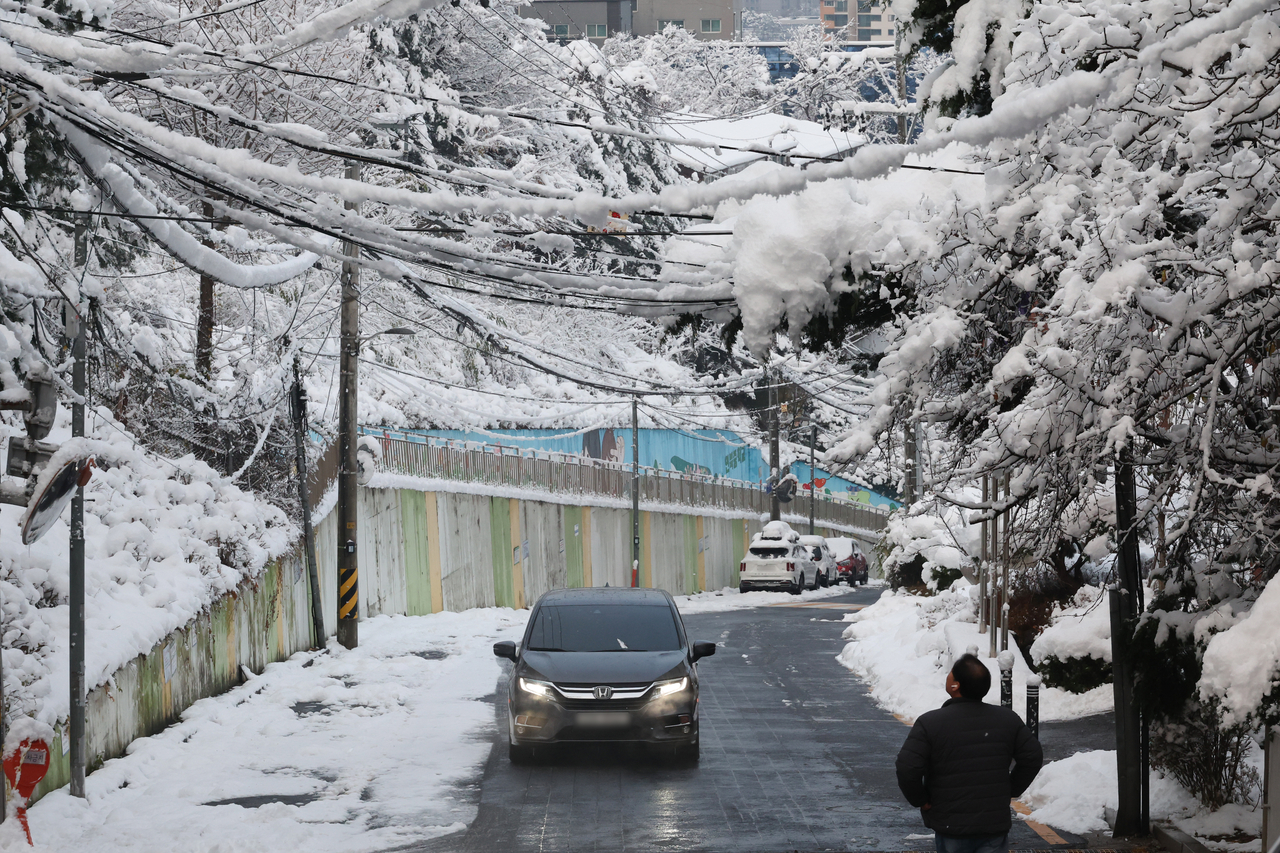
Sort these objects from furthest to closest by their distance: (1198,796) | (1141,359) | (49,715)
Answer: (49,715) < (1198,796) < (1141,359)

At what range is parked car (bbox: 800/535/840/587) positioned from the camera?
50275 millimetres

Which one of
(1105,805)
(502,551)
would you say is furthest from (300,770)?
(502,551)

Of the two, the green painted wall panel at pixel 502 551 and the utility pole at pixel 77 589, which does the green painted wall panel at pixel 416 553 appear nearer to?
the green painted wall panel at pixel 502 551

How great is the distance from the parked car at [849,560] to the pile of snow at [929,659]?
27.9 metres

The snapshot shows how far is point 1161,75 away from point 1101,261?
3.22 ft

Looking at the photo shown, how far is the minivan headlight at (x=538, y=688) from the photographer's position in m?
12.7

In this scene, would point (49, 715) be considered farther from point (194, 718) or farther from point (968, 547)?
point (968, 547)

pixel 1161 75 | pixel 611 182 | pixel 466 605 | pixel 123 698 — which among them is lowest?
pixel 466 605

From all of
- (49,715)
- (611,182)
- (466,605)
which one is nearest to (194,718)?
(49,715)

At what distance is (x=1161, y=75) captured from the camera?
704cm

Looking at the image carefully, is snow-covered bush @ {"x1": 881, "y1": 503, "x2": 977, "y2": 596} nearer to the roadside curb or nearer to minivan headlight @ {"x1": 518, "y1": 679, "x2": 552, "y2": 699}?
minivan headlight @ {"x1": 518, "y1": 679, "x2": 552, "y2": 699}

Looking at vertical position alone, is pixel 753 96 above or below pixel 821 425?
above

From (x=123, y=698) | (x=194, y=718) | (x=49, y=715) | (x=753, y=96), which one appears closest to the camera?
(x=49, y=715)

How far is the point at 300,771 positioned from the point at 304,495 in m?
10.6
